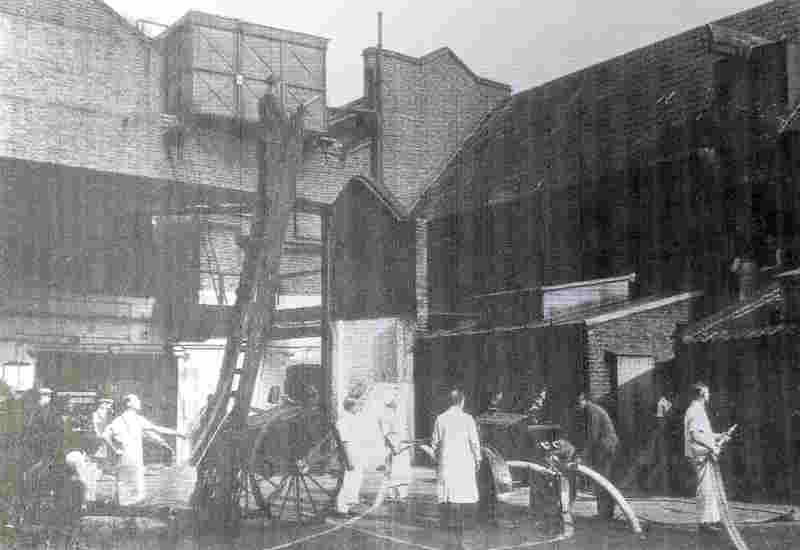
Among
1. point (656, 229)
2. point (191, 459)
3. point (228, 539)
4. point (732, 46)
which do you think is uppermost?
point (732, 46)

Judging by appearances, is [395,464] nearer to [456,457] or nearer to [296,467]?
[296,467]

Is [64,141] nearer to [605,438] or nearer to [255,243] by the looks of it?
[255,243]

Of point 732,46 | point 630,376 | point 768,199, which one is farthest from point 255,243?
point 732,46

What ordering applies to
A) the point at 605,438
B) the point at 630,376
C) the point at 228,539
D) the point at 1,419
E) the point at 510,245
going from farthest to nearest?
1. the point at 510,245
2. the point at 630,376
3. the point at 605,438
4. the point at 228,539
5. the point at 1,419

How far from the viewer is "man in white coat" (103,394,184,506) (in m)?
14.9

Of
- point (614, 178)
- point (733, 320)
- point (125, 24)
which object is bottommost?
point (733, 320)

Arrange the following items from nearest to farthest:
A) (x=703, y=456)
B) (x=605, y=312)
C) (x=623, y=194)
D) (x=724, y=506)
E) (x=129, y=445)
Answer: (x=724, y=506) → (x=703, y=456) → (x=129, y=445) → (x=605, y=312) → (x=623, y=194)

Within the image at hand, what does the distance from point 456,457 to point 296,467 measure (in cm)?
227

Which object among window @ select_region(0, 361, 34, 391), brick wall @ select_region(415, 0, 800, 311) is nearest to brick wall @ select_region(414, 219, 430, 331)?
brick wall @ select_region(415, 0, 800, 311)

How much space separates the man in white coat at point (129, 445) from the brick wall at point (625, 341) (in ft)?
28.1

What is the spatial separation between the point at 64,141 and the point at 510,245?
11.7 m

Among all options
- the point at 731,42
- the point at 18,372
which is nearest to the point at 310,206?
the point at 18,372

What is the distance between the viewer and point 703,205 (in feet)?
70.2

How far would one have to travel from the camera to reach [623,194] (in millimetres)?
23359
